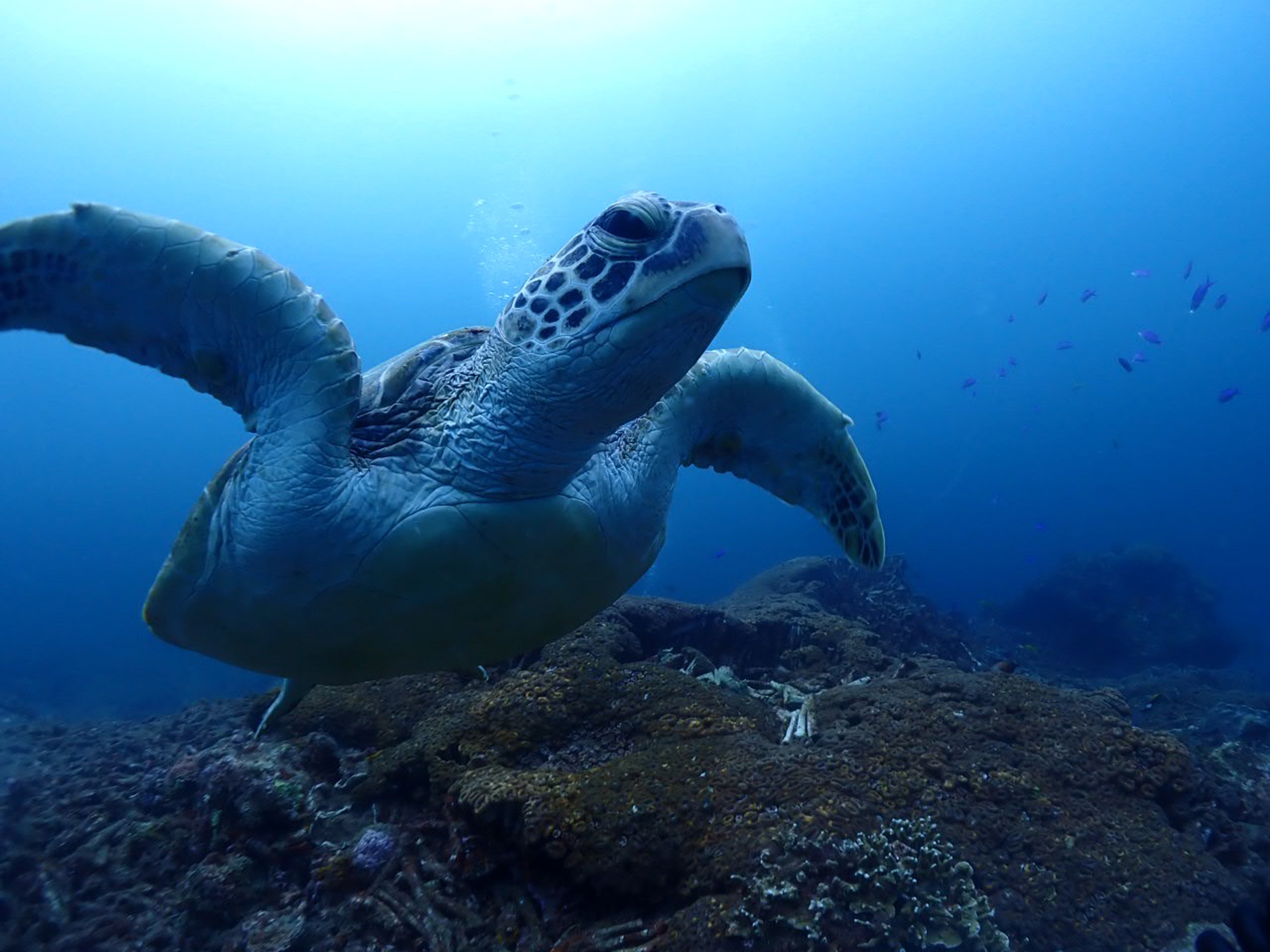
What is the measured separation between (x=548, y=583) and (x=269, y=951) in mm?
1823

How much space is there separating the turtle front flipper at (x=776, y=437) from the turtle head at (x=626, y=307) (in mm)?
861

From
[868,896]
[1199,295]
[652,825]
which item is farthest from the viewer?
[1199,295]

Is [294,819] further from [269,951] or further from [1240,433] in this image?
[1240,433]

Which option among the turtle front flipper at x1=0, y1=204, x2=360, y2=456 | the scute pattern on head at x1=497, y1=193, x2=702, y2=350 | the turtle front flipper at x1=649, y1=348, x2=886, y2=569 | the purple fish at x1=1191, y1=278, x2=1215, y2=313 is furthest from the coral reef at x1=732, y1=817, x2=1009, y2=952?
the purple fish at x1=1191, y1=278, x2=1215, y2=313

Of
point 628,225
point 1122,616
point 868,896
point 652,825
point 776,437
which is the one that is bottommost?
point 868,896

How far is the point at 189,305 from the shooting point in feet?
6.39

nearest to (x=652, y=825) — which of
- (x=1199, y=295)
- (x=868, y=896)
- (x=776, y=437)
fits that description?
(x=868, y=896)

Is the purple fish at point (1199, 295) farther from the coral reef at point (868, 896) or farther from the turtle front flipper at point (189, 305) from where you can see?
the turtle front flipper at point (189, 305)

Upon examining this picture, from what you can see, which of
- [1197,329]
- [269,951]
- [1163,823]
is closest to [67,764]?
[269,951]

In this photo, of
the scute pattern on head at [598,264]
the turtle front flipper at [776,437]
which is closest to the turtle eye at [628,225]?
the scute pattern on head at [598,264]

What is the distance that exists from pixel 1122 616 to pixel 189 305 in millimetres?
20667

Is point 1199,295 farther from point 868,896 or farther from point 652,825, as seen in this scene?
point 652,825

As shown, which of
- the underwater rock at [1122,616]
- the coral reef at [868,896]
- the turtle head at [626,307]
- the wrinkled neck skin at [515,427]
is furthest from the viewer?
the underwater rock at [1122,616]

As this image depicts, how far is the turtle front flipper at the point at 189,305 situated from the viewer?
73.2 inches
